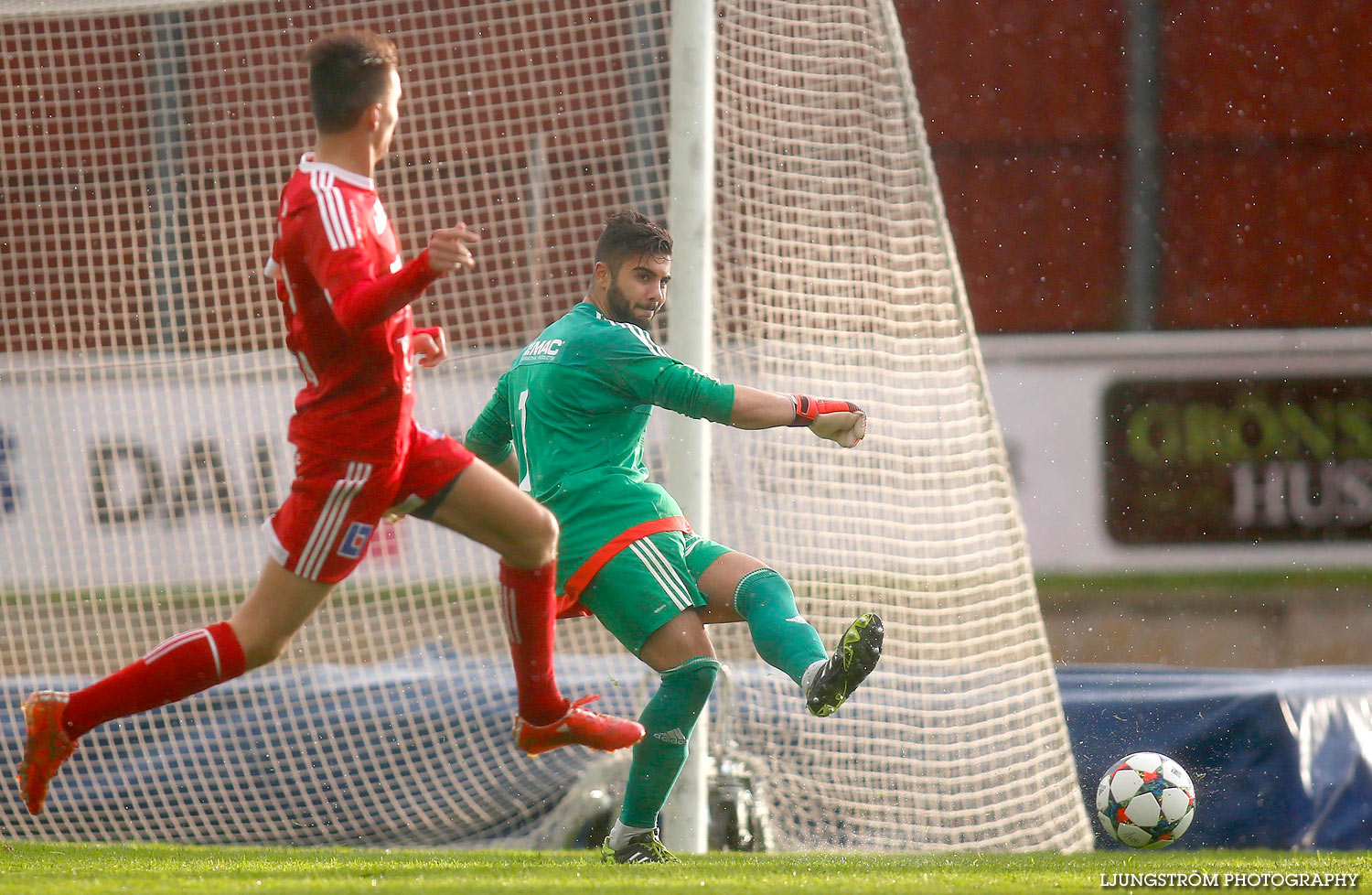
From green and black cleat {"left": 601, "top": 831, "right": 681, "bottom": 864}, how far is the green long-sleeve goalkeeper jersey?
0.73m

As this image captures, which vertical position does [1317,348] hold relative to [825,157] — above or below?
below

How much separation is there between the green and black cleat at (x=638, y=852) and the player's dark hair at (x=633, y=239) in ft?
4.96

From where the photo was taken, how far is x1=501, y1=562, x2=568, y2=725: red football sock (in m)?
3.25

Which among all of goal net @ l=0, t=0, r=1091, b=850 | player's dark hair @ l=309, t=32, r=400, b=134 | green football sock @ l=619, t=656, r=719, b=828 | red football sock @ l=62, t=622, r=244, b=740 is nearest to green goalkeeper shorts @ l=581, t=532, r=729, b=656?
green football sock @ l=619, t=656, r=719, b=828

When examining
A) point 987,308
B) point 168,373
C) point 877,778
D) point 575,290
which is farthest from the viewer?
point 987,308

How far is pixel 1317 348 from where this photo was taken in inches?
437

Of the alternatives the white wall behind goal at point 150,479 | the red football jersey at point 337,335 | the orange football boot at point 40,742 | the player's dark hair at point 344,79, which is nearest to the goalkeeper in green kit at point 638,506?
the red football jersey at point 337,335

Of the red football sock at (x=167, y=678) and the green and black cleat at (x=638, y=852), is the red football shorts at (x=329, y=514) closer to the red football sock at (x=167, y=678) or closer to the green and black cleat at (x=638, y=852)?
the red football sock at (x=167, y=678)

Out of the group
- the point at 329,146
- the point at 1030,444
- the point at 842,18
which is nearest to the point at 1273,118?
the point at 1030,444

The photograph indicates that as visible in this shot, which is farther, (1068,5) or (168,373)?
(1068,5)

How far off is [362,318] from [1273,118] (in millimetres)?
14191

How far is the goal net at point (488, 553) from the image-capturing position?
4871 mm

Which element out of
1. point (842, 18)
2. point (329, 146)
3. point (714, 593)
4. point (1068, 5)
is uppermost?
point (1068, 5)

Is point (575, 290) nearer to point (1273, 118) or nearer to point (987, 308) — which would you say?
point (987, 308)
